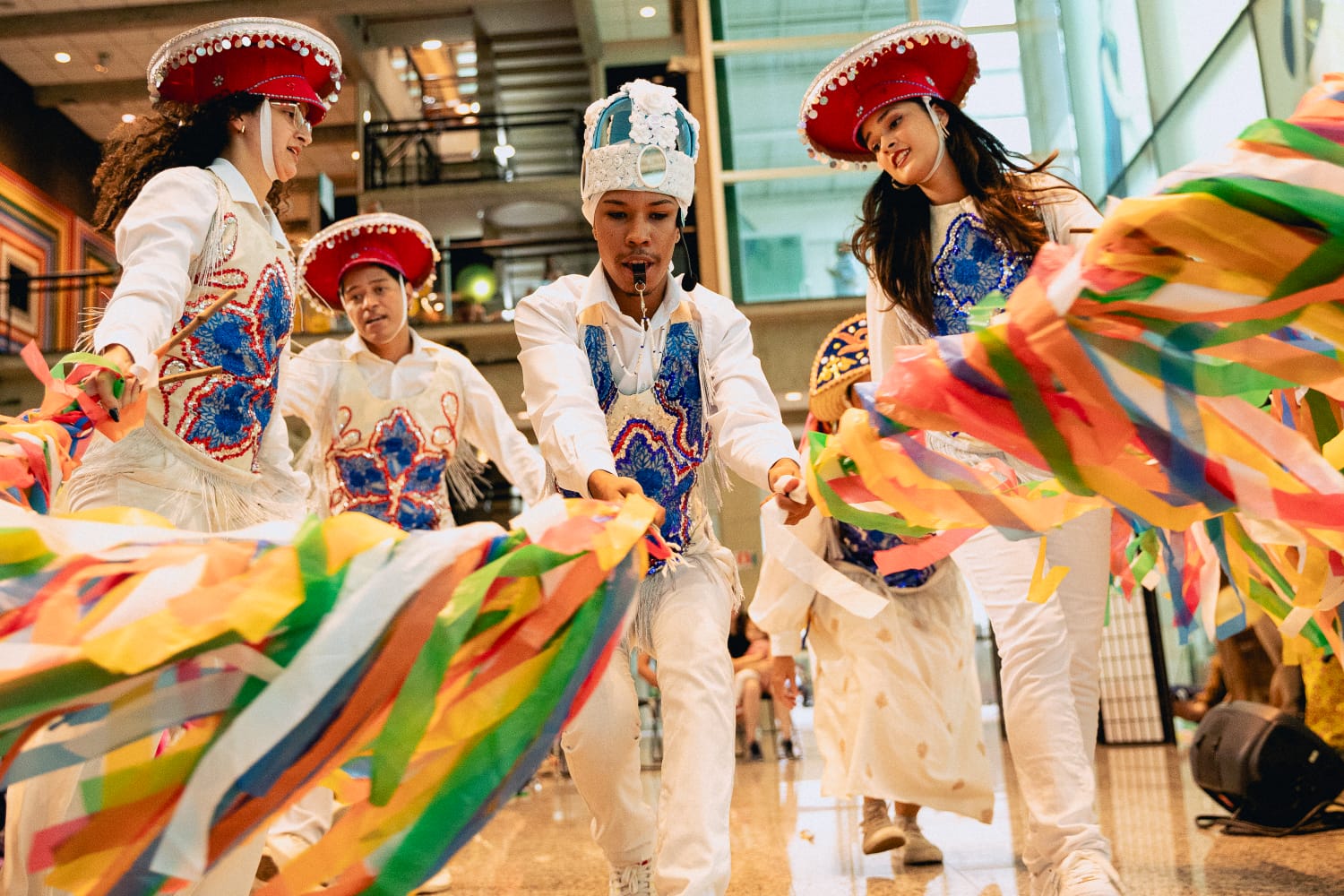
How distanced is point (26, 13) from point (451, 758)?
12.7 m

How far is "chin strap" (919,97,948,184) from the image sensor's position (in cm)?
283

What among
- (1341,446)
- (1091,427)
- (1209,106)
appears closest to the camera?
(1091,427)

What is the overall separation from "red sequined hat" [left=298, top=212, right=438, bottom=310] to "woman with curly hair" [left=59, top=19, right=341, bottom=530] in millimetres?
1552

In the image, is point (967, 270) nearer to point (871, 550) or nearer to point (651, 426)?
point (651, 426)

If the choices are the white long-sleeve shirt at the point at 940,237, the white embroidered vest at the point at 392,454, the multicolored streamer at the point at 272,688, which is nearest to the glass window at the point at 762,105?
the white embroidered vest at the point at 392,454

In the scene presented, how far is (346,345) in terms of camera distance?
4.24 metres

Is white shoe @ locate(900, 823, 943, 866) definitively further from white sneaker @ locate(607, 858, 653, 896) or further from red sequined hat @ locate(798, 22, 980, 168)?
red sequined hat @ locate(798, 22, 980, 168)

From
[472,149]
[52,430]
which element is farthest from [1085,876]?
[472,149]

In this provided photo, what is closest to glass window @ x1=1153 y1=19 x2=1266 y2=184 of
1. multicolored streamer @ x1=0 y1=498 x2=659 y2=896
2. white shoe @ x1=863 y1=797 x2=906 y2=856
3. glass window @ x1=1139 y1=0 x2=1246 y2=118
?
glass window @ x1=1139 y1=0 x2=1246 y2=118

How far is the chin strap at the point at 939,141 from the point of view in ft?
9.28

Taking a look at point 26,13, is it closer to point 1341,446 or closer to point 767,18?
point 767,18

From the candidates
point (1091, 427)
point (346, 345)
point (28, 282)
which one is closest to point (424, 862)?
point (1091, 427)

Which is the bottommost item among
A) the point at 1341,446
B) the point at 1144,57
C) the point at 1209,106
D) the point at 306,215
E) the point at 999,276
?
the point at 1341,446

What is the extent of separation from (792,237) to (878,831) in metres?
9.90
